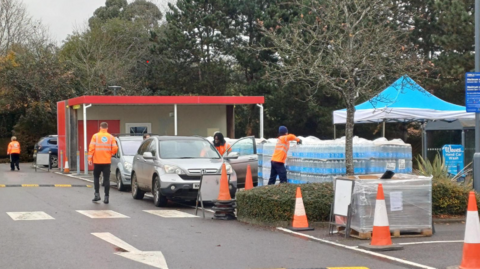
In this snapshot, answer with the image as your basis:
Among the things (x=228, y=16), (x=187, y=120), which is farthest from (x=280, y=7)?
(x=187, y=120)

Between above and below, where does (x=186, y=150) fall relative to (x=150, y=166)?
above

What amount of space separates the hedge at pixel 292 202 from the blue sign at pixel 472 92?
1.78 m

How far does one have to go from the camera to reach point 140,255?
919 centimetres

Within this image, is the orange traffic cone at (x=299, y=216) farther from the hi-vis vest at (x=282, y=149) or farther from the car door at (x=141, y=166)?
the car door at (x=141, y=166)

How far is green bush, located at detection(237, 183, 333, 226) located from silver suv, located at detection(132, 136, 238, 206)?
1961 millimetres

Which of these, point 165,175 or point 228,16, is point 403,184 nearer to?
point 165,175

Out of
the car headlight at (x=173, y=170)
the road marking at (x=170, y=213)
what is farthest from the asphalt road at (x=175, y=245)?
the car headlight at (x=173, y=170)

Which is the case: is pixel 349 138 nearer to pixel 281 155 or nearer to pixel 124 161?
pixel 281 155

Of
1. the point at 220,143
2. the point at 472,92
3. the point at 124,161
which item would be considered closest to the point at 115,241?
the point at 472,92

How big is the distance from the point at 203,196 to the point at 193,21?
2765 centimetres

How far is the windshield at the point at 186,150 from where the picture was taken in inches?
640

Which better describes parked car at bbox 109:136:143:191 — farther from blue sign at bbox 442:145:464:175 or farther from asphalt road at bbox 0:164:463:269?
blue sign at bbox 442:145:464:175

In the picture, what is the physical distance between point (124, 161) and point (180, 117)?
A: 11.6 metres

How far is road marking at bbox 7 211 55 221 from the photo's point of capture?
12.9m
